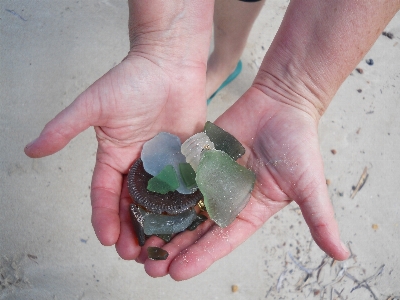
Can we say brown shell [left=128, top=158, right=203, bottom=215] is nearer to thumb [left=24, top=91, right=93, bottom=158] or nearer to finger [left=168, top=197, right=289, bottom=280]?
finger [left=168, top=197, right=289, bottom=280]

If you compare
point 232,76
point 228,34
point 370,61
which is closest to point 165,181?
point 228,34

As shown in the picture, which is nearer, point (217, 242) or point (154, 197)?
Answer: point (217, 242)

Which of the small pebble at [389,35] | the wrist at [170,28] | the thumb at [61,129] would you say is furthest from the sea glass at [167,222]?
the small pebble at [389,35]

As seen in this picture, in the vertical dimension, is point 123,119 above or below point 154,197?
above

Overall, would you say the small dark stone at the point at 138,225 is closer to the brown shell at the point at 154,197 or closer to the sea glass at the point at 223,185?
the brown shell at the point at 154,197

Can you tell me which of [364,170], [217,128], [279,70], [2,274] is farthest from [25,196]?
[364,170]

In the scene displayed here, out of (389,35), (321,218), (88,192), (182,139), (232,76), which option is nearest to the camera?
(321,218)

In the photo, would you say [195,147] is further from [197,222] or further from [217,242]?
[217,242]

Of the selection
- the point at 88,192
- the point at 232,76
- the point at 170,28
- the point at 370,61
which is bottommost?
the point at 88,192
